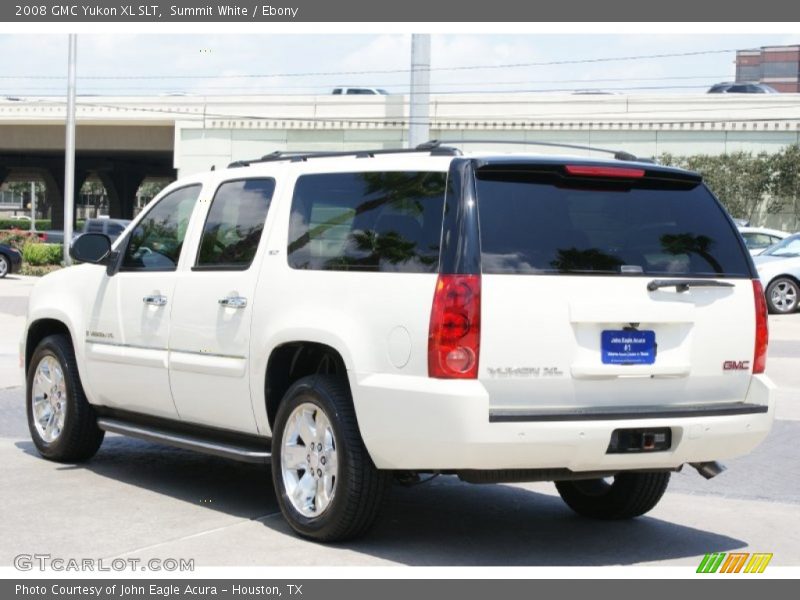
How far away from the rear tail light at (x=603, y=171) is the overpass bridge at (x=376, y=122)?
154 ft

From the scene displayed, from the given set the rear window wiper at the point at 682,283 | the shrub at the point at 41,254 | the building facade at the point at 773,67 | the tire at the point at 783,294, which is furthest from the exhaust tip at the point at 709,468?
the building facade at the point at 773,67

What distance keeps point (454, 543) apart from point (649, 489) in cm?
132

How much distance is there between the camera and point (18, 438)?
405 inches

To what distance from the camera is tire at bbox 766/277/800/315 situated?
26062 mm

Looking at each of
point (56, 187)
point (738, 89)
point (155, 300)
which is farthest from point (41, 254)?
point (56, 187)

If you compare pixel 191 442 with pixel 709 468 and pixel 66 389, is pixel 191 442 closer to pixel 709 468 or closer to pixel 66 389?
pixel 66 389

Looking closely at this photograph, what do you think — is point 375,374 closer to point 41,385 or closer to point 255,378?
point 255,378

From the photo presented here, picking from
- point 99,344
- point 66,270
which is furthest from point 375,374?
point 66,270

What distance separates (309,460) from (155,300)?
1.81m

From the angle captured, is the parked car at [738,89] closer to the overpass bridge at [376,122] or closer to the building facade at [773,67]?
the overpass bridge at [376,122]

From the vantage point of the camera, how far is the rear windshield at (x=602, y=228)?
6.42 meters

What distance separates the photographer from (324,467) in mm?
6852

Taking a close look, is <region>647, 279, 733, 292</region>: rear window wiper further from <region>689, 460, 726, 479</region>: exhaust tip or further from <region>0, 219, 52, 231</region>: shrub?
<region>0, 219, 52, 231</region>: shrub

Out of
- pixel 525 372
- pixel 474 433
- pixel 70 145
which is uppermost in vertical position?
pixel 70 145
